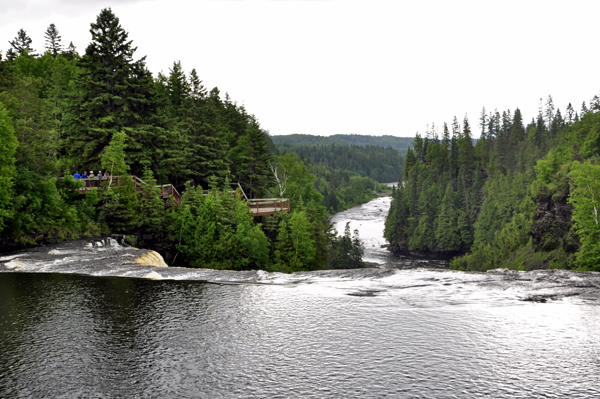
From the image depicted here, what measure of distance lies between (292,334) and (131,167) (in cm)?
2863

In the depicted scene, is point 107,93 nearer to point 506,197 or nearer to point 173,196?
point 173,196

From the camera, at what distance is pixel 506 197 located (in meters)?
106

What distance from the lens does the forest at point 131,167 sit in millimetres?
24844

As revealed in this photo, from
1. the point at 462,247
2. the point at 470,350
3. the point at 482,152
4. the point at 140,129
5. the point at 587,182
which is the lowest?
the point at 462,247

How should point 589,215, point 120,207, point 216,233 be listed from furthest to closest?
point 589,215 → point 216,233 → point 120,207

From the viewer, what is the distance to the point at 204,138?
45.0 m

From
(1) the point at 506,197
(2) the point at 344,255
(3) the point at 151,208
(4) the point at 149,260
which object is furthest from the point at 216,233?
(1) the point at 506,197

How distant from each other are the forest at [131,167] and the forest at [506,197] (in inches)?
1242

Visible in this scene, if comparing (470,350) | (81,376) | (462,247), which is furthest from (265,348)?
(462,247)

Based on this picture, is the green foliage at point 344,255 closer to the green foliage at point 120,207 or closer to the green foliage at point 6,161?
the green foliage at point 120,207

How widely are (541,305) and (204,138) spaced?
36498 millimetres

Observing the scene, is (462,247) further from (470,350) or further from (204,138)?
(470,350)

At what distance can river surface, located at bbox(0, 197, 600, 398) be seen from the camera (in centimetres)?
937

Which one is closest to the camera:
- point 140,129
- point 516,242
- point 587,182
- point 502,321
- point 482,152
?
point 502,321
